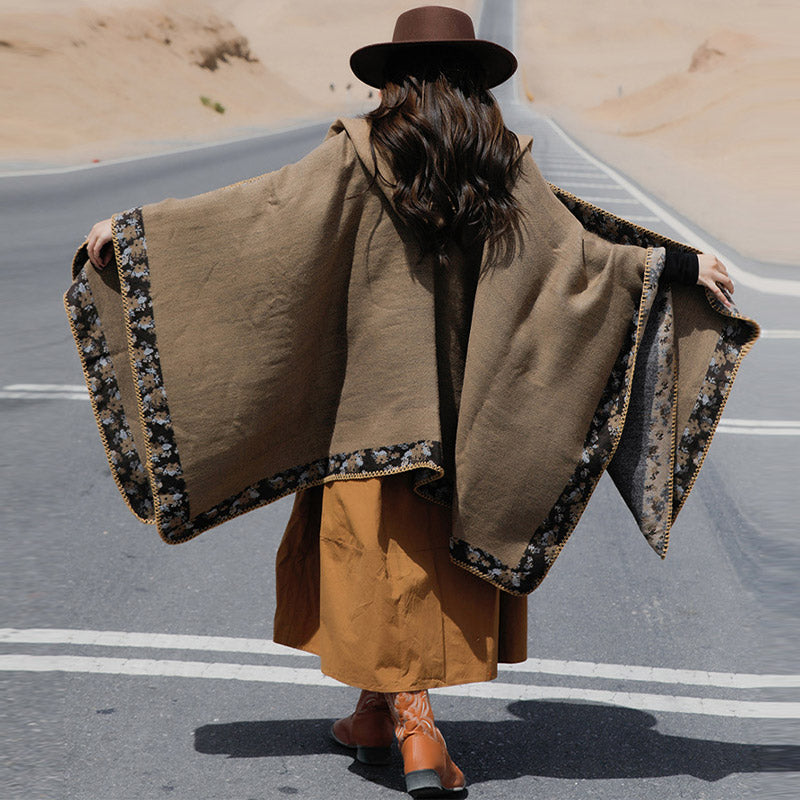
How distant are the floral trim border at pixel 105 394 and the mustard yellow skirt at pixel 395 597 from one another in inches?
21.5

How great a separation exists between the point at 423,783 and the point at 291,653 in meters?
0.99

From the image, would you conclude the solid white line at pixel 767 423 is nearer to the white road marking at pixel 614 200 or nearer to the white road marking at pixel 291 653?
the white road marking at pixel 291 653

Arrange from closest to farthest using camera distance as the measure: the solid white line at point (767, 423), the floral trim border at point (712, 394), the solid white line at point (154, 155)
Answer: the floral trim border at point (712, 394) < the solid white line at point (767, 423) < the solid white line at point (154, 155)

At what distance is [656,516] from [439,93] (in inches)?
53.3

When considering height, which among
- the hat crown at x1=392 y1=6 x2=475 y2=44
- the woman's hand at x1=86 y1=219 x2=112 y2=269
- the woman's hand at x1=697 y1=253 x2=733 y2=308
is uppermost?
the hat crown at x1=392 y1=6 x2=475 y2=44

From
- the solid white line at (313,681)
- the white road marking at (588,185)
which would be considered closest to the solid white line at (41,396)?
the solid white line at (313,681)

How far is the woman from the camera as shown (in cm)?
314

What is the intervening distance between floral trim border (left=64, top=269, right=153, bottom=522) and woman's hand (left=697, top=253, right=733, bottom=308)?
1.69 meters

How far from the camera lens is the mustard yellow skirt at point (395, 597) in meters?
3.27

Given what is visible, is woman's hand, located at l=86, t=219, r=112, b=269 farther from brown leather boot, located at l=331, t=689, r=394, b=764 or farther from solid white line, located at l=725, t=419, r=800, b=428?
solid white line, located at l=725, t=419, r=800, b=428

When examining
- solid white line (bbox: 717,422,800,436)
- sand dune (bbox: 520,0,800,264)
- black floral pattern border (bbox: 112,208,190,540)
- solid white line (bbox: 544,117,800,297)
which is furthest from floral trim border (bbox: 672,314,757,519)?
sand dune (bbox: 520,0,800,264)

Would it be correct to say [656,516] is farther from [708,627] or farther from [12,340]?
[12,340]

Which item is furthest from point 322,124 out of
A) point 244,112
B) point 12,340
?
point 12,340

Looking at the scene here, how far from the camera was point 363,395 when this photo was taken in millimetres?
3334
